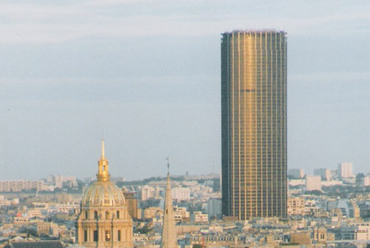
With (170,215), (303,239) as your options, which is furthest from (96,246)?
(303,239)

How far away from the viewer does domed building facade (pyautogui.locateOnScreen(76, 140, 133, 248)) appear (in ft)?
334

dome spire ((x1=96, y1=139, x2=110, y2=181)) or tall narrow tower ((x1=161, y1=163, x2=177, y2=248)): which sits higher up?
dome spire ((x1=96, y1=139, x2=110, y2=181))

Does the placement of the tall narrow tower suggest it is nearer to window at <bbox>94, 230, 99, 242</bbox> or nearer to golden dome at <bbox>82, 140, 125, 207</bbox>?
window at <bbox>94, 230, 99, 242</bbox>

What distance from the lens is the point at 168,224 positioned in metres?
88.6

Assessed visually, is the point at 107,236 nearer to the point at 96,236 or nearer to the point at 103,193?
the point at 96,236

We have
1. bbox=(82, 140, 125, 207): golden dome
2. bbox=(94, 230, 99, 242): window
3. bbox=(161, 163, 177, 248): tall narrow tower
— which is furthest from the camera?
bbox=(82, 140, 125, 207): golden dome

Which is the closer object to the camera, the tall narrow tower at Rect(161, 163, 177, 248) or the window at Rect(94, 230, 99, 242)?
the tall narrow tower at Rect(161, 163, 177, 248)

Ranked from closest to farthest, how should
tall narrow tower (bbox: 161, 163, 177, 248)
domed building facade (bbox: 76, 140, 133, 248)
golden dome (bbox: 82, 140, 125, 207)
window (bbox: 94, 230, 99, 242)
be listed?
1. tall narrow tower (bbox: 161, 163, 177, 248)
2. window (bbox: 94, 230, 99, 242)
3. domed building facade (bbox: 76, 140, 133, 248)
4. golden dome (bbox: 82, 140, 125, 207)

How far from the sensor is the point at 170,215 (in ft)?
290

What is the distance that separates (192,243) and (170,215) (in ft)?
246

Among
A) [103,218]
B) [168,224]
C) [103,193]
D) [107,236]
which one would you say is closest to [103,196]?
[103,193]

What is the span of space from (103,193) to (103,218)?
102 centimetres

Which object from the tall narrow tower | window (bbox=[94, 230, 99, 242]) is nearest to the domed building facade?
window (bbox=[94, 230, 99, 242])

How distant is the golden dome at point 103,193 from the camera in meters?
103
